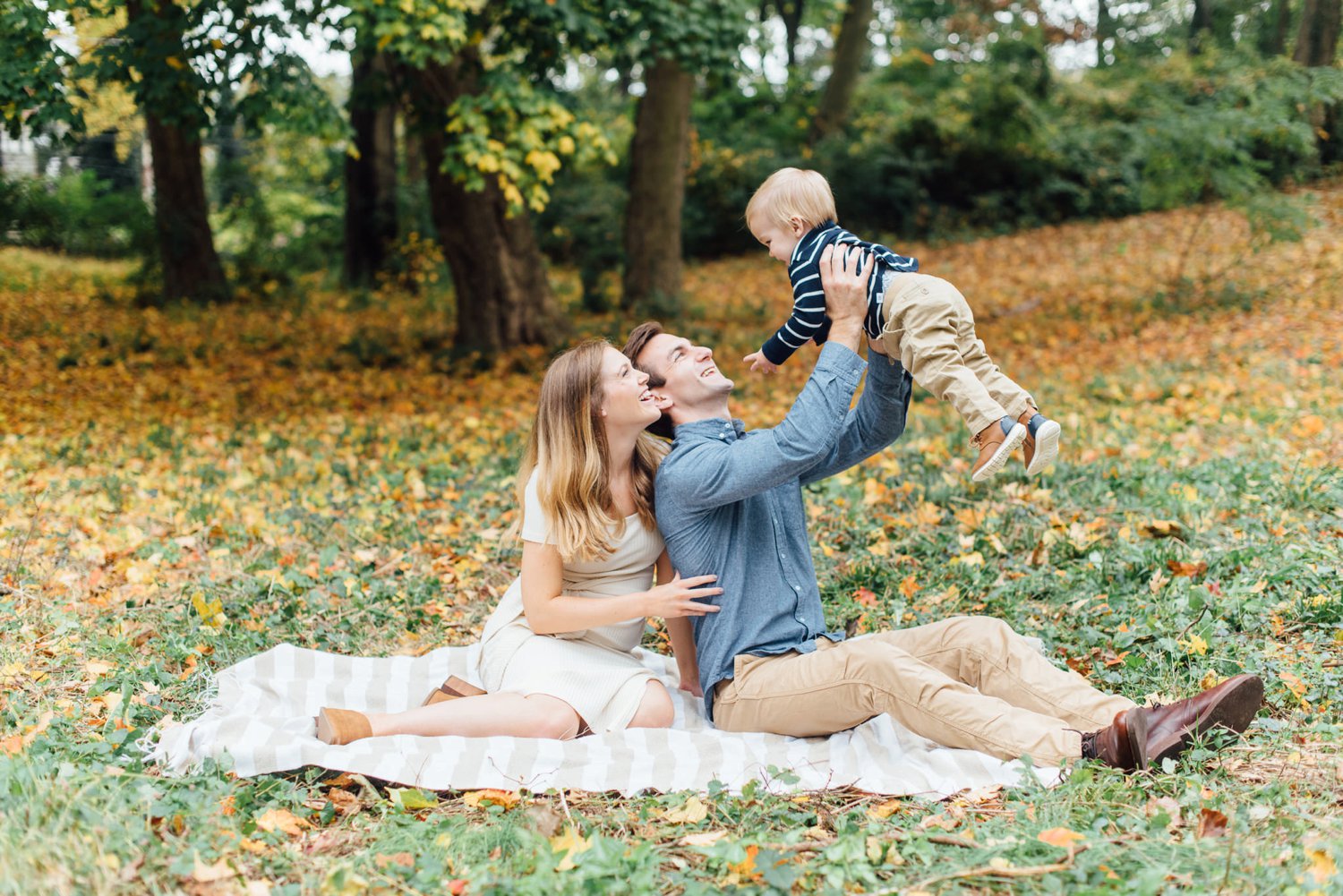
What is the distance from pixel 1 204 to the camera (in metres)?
17.9

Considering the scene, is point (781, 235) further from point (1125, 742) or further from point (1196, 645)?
point (1196, 645)

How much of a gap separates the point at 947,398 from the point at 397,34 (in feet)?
14.7

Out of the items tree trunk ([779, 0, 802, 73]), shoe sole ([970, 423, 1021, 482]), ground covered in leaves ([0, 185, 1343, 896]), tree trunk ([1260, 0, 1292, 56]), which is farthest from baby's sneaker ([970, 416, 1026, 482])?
tree trunk ([779, 0, 802, 73])

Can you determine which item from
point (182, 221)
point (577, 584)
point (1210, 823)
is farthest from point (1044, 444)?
point (182, 221)

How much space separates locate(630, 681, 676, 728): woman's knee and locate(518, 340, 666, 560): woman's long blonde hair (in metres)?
0.47

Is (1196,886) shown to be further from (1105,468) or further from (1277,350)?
(1277,350)

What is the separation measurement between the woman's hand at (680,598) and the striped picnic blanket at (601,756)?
1.42 feet

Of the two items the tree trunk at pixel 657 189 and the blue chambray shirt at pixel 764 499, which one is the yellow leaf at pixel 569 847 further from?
the tree trunk at pixel 657 189

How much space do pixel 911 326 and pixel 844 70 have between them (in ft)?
51.9

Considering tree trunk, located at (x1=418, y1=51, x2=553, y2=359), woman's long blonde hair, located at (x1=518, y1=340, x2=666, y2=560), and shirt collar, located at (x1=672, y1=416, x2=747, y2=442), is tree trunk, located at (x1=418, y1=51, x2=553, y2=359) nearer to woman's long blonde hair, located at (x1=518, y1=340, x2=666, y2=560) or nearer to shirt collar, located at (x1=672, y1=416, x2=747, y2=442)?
woman's long blonde hair, located at (x1=518, y1=340, x2=666, y2=560)

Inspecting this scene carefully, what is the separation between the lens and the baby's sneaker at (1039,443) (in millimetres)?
3127

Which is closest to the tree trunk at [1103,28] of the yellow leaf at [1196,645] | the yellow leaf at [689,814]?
the yellow leaf at [1196,645]

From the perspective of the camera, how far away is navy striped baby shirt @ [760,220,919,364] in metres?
3.25

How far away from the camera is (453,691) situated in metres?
3.49
